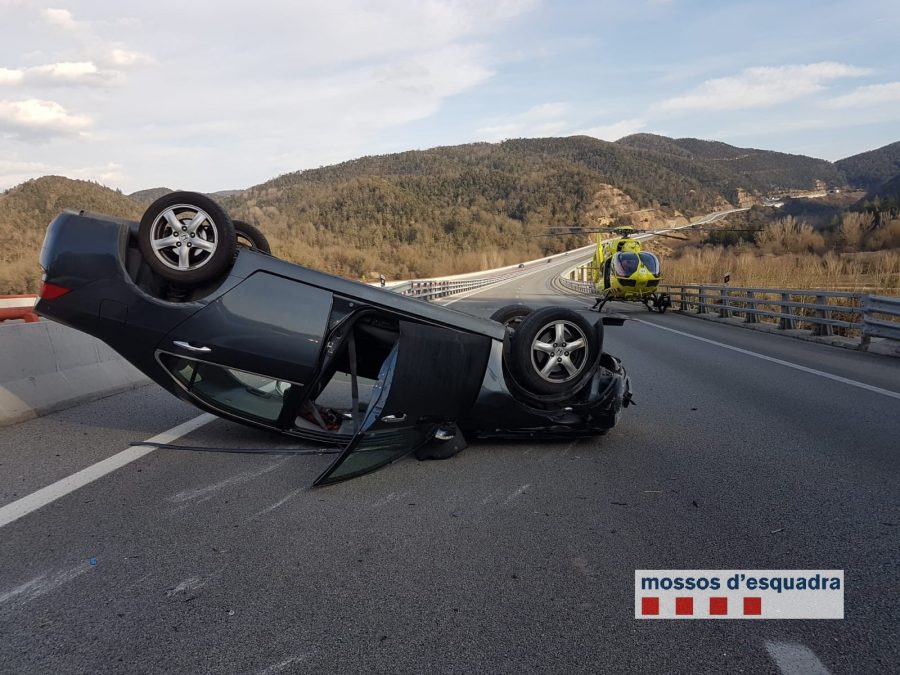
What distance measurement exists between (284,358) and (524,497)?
6.37 ft

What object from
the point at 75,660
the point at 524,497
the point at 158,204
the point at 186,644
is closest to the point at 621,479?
the point at 524,497

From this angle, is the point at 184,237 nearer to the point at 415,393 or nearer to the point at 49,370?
the point at 415,393

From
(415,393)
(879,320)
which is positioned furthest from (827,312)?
(415,393)

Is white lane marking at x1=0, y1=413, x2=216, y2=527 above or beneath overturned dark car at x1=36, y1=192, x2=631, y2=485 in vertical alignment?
beneath

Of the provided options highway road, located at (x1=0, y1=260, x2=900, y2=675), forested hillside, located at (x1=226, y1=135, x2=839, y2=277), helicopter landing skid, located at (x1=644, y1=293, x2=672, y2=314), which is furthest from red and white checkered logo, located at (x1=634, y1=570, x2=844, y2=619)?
forested hillside, located at (x1=226, y1=135, x2=839, y2=277)

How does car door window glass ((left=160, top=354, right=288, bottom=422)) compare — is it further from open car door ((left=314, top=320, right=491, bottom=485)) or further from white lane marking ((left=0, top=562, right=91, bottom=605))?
white lane marking ((left=0, top=562, right=91, bottom=605))

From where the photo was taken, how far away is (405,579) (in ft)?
10.3

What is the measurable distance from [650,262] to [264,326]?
20272 mm

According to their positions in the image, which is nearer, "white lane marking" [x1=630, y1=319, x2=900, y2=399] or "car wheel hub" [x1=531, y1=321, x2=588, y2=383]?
"car wheel hub" [x1=531, y1=321, x2=588, y2=383]

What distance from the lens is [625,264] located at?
23078 millimetres

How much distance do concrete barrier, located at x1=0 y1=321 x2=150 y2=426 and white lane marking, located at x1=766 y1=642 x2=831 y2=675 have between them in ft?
21.0

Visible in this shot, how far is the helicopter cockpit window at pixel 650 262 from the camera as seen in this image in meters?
22.8

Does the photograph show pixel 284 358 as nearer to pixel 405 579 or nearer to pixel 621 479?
pixel 405 579

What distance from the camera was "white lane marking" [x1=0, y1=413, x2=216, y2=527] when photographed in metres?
3.99
